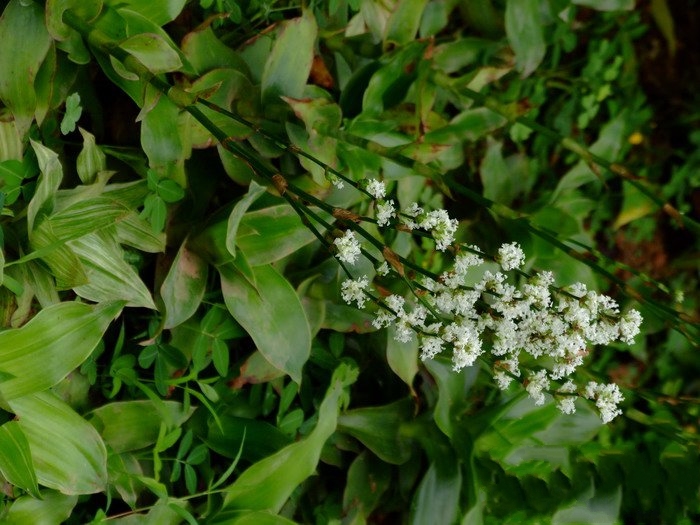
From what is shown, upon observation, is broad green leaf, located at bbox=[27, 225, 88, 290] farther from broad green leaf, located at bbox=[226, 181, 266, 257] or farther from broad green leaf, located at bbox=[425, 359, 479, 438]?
broad green leaf, located at bbox=[425, 359, 479, 438]

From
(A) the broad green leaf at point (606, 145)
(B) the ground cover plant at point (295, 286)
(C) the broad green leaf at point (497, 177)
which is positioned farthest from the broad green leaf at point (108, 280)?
(A) the broad green leaf at point (606, 145)

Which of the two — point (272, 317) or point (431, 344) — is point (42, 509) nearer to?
point (272, 317)

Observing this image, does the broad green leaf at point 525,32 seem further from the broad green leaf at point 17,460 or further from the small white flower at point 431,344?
the broad green leaf at point 17,460

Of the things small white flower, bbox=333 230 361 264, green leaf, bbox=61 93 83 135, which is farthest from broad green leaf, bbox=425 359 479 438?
green leaf, bbox=61 93 83 135

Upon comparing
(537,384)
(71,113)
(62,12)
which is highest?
(62,12)

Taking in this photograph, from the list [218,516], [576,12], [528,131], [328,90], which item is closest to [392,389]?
[218,516]

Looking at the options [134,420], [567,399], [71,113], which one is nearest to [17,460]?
[134,420]

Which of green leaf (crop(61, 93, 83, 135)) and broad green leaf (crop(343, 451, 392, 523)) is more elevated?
green leaf (crop(61, 93, 83, 135))
